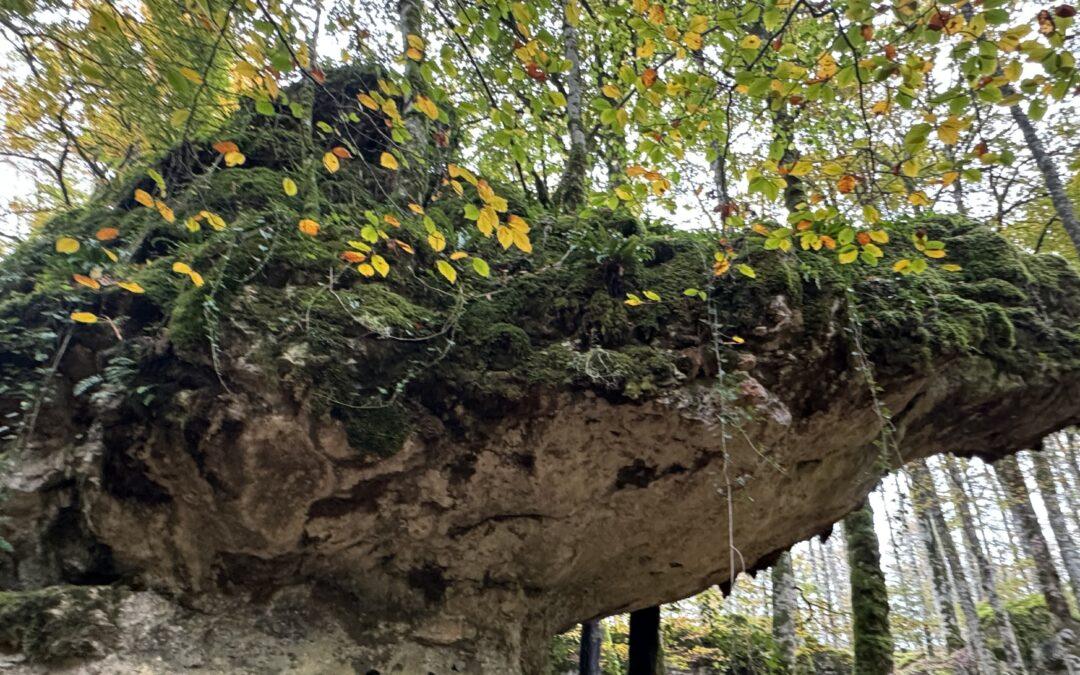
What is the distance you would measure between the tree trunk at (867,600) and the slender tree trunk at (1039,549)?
2.96m

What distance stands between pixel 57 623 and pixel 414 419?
223cm

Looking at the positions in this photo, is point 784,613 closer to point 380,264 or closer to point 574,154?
point 574,154

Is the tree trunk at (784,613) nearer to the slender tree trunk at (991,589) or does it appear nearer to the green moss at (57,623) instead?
the slender tree trunk at (991,589)

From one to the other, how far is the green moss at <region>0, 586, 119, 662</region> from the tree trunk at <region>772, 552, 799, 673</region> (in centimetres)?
818

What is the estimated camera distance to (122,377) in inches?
142

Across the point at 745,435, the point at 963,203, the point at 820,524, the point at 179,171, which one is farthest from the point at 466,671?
the point at 963,203

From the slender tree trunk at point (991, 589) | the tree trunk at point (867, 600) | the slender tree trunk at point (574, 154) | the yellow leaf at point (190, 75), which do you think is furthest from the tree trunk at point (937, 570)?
the yellow leaf at point (190, 75)

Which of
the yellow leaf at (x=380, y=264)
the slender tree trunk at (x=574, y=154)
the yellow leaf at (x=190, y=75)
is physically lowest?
the yellow leaf at (x=380, y=264)

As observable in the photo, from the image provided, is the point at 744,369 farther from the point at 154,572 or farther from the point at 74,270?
the point at 74,270

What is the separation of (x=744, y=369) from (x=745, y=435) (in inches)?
19.0

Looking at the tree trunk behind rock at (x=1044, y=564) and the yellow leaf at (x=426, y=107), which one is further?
the tree trunk behind rock at (x=1044, y=564)

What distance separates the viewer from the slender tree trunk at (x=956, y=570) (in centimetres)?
941

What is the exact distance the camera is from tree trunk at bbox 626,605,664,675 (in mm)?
6551

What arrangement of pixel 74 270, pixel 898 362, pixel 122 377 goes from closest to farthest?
1. pixel 122 377
2. pixel 74 270
3. pixel 898 362
